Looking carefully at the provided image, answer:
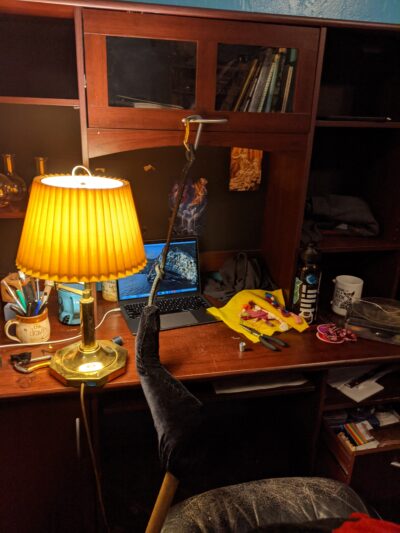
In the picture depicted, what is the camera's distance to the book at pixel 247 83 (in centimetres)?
131

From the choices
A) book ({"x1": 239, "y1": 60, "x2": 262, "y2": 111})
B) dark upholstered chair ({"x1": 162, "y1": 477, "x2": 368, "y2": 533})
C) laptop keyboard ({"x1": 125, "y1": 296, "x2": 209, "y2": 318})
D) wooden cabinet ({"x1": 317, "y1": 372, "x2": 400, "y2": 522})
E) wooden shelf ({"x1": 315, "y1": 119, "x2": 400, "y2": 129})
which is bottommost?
wooden cabinet ({"x1": 317, "y1": 372, "x2": 400, "y2": 522})

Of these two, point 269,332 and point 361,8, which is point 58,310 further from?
point 361,8

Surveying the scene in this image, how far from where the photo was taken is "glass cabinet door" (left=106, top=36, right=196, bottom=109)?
1.20m

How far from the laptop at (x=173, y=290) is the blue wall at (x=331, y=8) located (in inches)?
36.4

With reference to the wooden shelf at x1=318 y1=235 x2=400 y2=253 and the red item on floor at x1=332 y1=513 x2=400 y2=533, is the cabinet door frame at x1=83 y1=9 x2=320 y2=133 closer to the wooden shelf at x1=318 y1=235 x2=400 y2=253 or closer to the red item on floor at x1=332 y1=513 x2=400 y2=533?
the wooden shelf at x1=318 y1=235 x2=400 y2=253

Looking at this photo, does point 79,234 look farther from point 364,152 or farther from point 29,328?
point 364,152

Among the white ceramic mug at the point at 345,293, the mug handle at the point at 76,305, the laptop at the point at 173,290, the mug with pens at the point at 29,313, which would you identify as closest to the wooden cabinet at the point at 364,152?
the white ceramic mug at the point at 345,293

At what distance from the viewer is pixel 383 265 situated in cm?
176

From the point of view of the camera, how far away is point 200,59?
4.08 feet

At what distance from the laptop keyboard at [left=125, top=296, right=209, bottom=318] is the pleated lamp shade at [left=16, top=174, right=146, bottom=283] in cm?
50

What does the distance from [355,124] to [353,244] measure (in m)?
0.46

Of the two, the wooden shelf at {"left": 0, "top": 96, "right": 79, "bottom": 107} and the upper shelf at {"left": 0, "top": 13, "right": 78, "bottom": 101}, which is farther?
the upper shelf at {"left": 0, "top": 13, "right": 78, "bottom": 101}

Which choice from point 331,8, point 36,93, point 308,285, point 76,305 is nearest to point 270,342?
point 308,285

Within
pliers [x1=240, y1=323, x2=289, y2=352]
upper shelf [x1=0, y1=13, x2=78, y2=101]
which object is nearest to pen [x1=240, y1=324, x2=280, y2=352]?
pliers [x1=240, y1=323, x2=289, y2=352]
